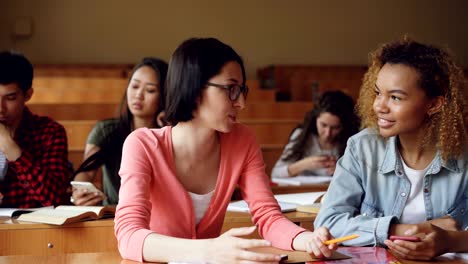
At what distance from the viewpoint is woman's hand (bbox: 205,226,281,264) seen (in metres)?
1.49

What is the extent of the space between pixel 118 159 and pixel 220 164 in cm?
134

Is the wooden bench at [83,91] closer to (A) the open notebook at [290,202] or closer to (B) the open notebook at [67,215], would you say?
(A) the open notebook at [290,202]

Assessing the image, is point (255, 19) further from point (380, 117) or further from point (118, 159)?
point (380, 117)

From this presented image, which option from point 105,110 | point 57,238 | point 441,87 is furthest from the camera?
point 105,110

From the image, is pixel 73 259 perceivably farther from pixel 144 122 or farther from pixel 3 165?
pixel 144 122

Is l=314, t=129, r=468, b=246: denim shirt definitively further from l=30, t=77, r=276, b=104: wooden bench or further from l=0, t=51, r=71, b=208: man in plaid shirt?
l=30, t=77, r=276, b=104: wooden bench

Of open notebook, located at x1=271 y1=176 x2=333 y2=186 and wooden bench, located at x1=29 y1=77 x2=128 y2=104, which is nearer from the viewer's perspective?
open notebook, located at x1=271 y1=176 x2=333 y2=186

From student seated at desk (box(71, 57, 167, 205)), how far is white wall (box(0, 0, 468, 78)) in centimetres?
667

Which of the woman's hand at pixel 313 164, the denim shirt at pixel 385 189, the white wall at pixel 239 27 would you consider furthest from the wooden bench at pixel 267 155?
the white wall at pixel 239 27

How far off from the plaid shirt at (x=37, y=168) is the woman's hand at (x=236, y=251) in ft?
4.58

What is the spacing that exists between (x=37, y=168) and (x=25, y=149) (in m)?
0.12

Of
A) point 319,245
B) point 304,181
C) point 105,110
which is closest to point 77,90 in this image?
point 105,110

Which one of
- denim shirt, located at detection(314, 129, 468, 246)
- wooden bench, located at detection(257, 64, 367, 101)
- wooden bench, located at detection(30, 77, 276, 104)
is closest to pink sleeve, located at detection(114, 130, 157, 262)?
denim shirt, located at detection(314, 129, 468, 246)

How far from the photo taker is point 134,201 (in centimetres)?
172
